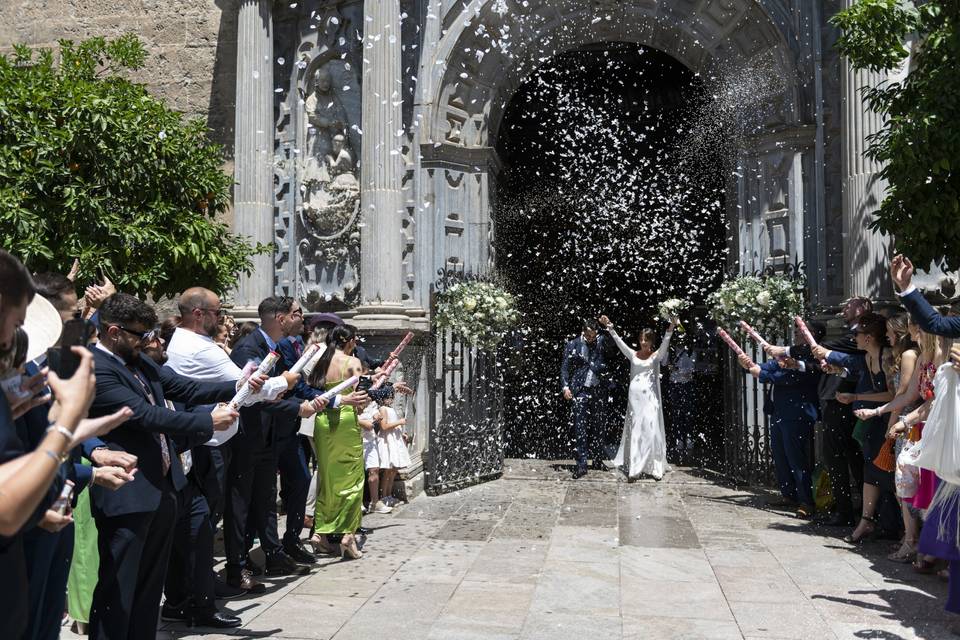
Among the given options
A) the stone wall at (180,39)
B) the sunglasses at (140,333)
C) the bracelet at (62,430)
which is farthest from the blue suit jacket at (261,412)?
the stone wall at (180,39)

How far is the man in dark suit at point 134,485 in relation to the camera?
4.21m

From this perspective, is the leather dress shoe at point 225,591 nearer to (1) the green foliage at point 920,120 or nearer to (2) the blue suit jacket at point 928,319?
(2) the blue suit jacket at point 928,319

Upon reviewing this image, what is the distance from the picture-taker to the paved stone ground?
548 cm

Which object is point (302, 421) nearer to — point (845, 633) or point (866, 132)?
point (845, 633)

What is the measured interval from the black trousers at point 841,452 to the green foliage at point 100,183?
652 cm

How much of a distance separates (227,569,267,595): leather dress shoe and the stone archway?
595 centimetres

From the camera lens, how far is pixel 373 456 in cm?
946

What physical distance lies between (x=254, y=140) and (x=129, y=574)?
887 centimetres

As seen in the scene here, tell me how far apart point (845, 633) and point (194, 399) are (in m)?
3.86

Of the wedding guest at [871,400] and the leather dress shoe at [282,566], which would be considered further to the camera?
the wedding guest at [871,400]

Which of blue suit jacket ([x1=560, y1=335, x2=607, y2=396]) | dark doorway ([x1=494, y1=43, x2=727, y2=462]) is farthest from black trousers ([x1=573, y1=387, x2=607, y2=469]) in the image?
dark doorway ([x1=494, y1=43, x2=727, y2=462])

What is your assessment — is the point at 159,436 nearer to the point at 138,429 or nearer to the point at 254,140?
the point at 138,429

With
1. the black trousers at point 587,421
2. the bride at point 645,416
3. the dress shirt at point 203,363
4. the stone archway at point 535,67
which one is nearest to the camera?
the dress shirt at point 203,363

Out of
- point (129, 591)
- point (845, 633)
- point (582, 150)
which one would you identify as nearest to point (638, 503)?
point (845, 633)
